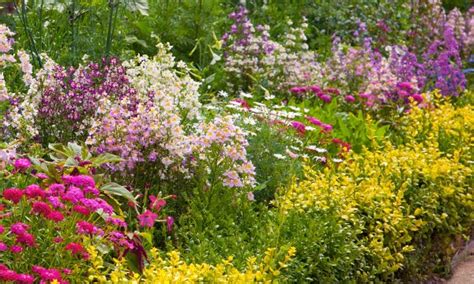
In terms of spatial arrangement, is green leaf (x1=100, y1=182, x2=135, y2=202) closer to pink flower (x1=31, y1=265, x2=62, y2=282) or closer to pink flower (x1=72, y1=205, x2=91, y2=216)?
pink flower (x1=72, y1=205, x2=91, y2=216)

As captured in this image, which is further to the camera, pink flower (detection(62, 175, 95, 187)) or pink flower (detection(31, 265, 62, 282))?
pink flower (detection(62, 175, 95, 187))

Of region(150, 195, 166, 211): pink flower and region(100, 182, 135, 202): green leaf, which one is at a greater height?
region(100, 182, 135, 202): green leaf

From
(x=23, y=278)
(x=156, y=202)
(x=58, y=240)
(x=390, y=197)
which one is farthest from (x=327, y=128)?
(x=23, y=278)

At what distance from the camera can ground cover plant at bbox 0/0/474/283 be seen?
12.5 feet

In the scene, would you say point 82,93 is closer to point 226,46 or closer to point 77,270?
point 77,270

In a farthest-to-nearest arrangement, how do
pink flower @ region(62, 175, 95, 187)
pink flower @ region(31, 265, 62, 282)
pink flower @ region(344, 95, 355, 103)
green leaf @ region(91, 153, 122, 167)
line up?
pink flower @ region(344, 95, 355, 103) → green leaf @ region(91, 153, 122, 167) → pink flower @ region(62, 175, 95, 187) → pink flower @ region(31, 265, 62, 282)

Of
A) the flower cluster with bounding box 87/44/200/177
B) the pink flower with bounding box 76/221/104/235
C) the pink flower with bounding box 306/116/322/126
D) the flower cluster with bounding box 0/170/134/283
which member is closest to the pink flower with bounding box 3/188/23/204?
the flower cluster with bounding box 0/170/134/283

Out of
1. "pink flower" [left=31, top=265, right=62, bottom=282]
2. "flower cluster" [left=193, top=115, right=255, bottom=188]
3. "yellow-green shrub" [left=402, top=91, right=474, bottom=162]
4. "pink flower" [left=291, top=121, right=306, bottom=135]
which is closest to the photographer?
"pink flower" [left=31, top=265, right=62, bottom=282]

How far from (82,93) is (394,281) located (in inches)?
78.8

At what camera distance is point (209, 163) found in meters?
4.98

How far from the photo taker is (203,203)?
4.84 metres

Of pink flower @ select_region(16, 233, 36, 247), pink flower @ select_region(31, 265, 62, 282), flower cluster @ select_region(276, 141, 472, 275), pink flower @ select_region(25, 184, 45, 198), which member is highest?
pink flower @ select_region(25, 184, 45, 198)

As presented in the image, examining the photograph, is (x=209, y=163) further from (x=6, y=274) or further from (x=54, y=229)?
(x=6, y=274)

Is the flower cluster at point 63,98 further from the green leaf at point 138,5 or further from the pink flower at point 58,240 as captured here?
the green leaf at point 138,5
